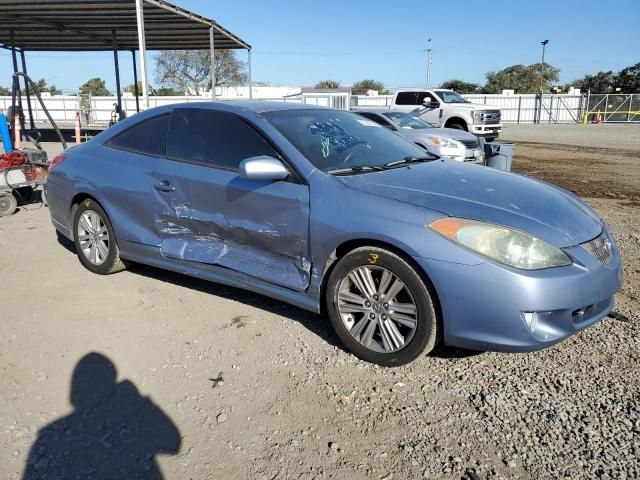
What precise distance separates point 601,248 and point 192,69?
6422 cm

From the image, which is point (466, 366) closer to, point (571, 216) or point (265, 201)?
point (571, 216)

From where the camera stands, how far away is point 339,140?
400 cm

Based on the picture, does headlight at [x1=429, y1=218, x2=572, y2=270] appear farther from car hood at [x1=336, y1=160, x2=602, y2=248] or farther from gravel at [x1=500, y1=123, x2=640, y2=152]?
gravel at [x1=500, y1=123, x2=640, y2=152]

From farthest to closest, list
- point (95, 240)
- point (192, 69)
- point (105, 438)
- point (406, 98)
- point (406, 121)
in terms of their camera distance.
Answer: point (192, 69)
point (406, 98)
point (406, 121)
point (95, 240)
point (105, 438)

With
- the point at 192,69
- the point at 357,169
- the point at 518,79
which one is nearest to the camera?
the point at 357,169

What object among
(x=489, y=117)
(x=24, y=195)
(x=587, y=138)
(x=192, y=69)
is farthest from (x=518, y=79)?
(x=24, y=195)

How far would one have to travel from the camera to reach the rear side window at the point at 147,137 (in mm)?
4395

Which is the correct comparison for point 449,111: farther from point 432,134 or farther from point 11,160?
point 11,160

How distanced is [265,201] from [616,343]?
2523 millimetres

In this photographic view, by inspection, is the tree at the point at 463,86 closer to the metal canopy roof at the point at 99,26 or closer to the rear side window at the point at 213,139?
the metal canopy roof at the point at 99,26

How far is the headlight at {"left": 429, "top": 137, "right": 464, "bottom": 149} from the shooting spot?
9.58 m

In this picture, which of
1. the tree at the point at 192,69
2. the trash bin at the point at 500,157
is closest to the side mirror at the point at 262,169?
the trash bin at the point at 500,157

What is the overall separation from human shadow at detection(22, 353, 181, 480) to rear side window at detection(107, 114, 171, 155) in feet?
6.77

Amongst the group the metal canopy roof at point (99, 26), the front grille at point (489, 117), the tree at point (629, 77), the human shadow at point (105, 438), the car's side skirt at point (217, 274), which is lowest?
the human shadow at point (105, 438)
